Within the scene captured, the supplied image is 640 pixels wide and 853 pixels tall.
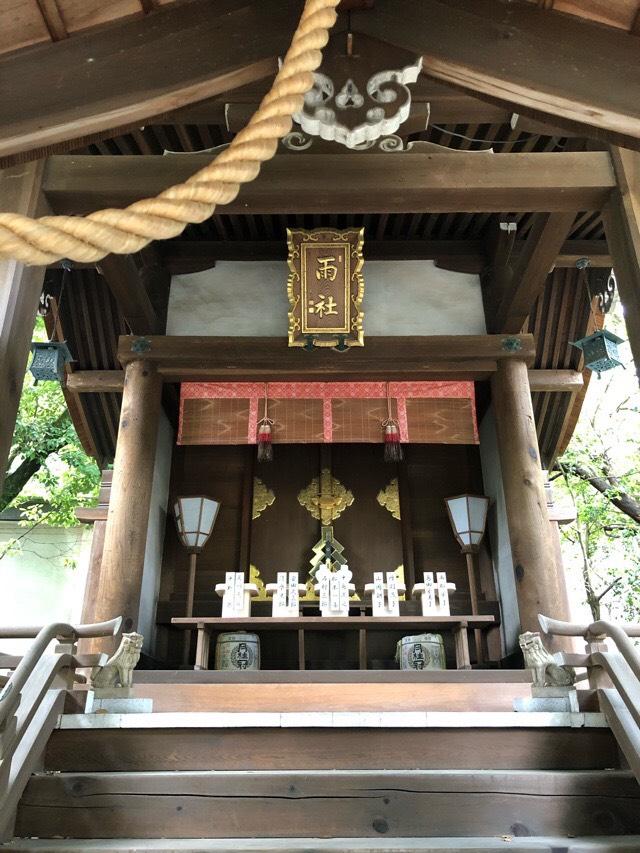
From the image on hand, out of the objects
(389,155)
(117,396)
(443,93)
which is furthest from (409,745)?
(117,396)

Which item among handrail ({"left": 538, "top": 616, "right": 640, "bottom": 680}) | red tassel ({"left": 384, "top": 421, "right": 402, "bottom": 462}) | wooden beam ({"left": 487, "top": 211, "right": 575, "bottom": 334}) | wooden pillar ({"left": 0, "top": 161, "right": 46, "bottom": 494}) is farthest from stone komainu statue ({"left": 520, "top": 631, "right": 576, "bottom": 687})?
wooden pillar ({"left": 0, "top": 161, "right": 46, "bottom": 494})

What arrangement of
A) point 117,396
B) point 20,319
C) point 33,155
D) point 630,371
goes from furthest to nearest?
point 630,371, point 117,396, point 20,319, point 33,155

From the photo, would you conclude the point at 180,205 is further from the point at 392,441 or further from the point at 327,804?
the point at 392,441

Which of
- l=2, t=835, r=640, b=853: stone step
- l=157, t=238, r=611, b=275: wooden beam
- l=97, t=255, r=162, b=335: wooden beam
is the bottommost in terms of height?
l=2, t=835, r=640, b=853: stone step

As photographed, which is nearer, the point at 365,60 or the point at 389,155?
the point at 365,60

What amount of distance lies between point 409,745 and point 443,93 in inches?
132

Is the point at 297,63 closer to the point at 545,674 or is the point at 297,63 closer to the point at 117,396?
the point at 545,674

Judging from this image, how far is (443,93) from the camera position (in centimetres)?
368

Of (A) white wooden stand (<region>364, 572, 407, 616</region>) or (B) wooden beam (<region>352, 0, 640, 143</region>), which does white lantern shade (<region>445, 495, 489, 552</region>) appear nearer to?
Answer: (A) white wooden stand (<region>364, 572, 407, 616</region>)

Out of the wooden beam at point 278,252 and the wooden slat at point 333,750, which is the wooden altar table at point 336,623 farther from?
the wooden beam at point 278,252

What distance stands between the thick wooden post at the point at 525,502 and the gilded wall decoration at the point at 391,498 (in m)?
1.64

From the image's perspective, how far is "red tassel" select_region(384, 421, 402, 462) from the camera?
6309mm

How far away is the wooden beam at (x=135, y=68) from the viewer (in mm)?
2305

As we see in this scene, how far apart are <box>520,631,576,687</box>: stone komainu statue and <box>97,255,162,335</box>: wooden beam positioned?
13.0 feet
